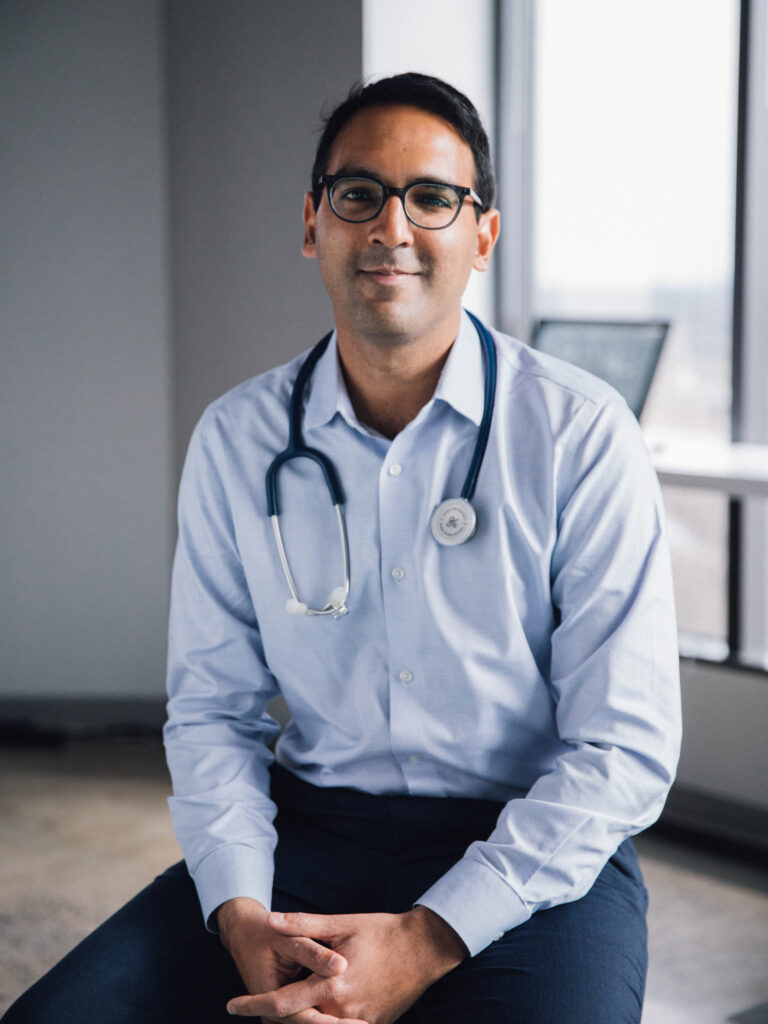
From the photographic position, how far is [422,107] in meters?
1.34

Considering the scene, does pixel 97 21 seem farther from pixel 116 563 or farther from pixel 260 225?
pixel 116 563

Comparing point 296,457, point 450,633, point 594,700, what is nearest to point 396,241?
point 296,457

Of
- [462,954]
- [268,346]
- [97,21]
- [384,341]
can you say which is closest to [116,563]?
[268,346]

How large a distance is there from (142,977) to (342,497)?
576mm

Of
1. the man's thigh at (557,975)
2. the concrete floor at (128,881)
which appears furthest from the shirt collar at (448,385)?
the concrete floor at (128,881)

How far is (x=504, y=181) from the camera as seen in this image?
2.78m

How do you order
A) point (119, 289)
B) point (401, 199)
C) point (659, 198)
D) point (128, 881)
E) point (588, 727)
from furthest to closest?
point (119, 289) → point (659, 198) → point (128, 881) → point (401, 199) → point (588, 727)

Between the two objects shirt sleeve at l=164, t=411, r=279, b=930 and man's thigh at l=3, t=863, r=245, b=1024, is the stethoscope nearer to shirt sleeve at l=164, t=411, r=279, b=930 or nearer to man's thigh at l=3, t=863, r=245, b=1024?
shirt sleeve at l=164, t=411, r=279, b=930

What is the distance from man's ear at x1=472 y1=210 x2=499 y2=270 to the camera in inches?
56.2

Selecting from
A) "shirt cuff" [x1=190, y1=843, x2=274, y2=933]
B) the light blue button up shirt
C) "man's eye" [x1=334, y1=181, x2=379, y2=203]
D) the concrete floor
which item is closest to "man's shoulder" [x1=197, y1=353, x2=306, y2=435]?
the light blue button up shirt

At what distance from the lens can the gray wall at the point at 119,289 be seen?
2.75 meters

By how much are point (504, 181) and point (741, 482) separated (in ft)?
3.52

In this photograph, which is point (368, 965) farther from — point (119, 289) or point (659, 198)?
point (119, 289)

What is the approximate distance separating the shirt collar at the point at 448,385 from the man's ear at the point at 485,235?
0.24ft
